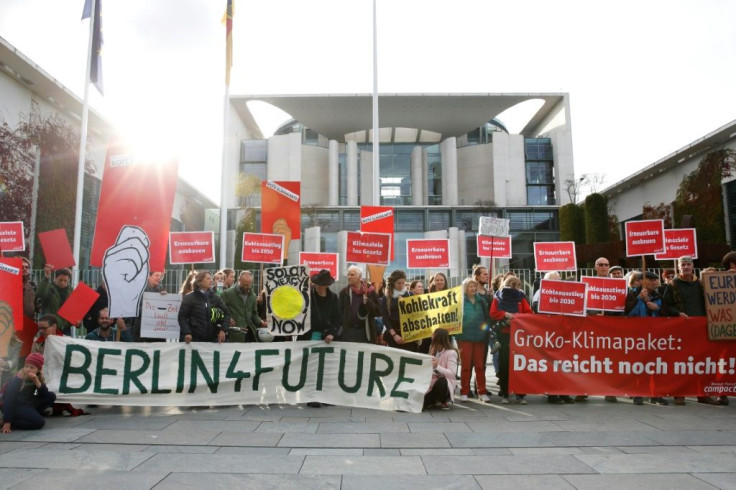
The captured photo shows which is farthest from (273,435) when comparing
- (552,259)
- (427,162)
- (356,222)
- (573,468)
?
(427,162)

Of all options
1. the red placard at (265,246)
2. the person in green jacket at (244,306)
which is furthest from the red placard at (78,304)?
the red placard at (265,246)

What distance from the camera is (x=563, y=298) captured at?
8.05 metres

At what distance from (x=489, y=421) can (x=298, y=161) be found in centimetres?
4047

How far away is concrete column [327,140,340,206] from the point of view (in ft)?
151

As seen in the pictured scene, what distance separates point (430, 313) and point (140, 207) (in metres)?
5.58

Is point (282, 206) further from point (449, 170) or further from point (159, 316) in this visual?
point (449, 170)

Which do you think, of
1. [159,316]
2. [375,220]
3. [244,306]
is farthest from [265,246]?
[159,316]

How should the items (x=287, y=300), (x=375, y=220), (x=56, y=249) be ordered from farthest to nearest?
(x=375, y=220), (x=56, y=249), (x=287, y=300)

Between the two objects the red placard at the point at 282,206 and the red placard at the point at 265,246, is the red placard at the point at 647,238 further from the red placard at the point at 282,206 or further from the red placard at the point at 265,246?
the red placard at the point at 265,246

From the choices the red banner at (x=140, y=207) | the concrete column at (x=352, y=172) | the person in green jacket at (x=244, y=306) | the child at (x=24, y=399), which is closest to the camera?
the child at (x=24, y=399)

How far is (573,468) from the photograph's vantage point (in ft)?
14.9

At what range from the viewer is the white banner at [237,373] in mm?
7203

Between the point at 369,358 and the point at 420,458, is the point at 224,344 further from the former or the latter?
the point at 420,458

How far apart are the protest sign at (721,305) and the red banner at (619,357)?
0.40 ft
